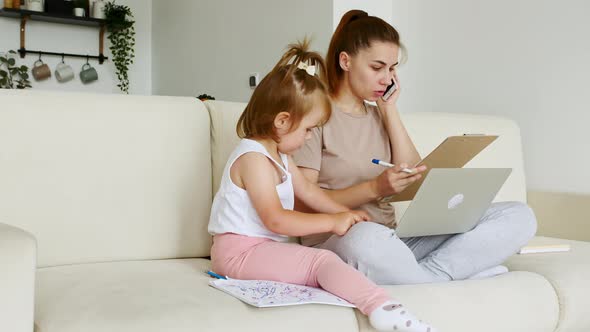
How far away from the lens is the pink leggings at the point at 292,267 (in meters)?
1.39

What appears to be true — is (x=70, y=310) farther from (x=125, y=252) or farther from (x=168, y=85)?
(x=168, y=85)

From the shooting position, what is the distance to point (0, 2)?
5156 mm

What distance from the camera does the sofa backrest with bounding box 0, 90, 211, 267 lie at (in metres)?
1.67

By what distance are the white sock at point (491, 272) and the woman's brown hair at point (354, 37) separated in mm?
644

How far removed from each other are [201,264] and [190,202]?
19 centimetres

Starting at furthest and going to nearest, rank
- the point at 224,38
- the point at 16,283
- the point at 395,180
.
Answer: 1. the point at 224,38
2. the point at 395,180
3. the point at 16,283

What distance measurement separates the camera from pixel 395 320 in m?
1.31

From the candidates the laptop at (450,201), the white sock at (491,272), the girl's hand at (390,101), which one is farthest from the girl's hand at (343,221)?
the girl's hand at (390,101)

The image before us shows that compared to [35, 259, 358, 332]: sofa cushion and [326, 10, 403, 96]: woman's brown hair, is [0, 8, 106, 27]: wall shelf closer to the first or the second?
[326, 10, 403, 96]: woman's brown hair

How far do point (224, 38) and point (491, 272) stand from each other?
3029 mm

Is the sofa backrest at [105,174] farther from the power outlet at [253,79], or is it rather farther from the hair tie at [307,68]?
the power outlet at [253,79]

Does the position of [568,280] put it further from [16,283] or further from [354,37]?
[16,283]

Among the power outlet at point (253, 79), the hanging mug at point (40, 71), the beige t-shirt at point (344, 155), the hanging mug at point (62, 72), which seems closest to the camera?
the beige t-shirt at point (344, 155)

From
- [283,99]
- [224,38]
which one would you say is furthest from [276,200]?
[224,38]
